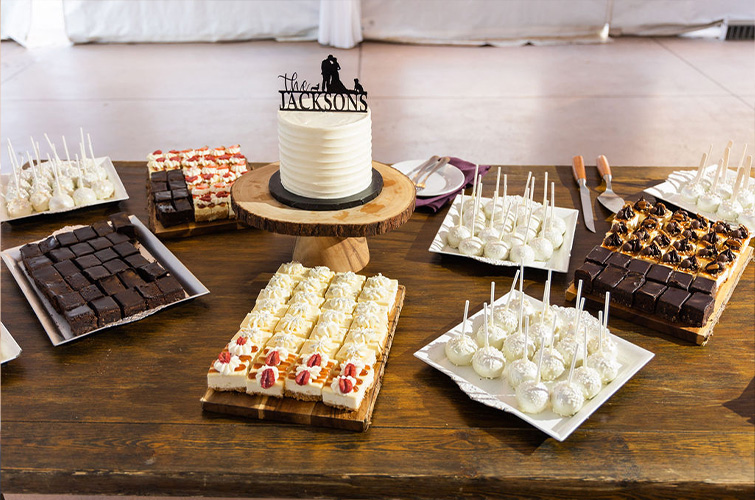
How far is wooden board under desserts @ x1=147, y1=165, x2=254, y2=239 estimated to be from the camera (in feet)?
7.07

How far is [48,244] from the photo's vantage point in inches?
78.7

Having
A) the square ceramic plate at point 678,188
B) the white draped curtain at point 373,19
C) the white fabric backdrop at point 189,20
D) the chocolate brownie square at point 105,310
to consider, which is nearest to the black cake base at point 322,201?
the chocolate brownie square at point 105,310

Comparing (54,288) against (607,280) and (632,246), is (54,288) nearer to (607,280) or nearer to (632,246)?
(607,280)

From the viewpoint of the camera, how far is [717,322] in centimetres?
177

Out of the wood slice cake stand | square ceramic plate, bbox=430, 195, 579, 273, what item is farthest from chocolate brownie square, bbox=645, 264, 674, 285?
the wood slice cake stand

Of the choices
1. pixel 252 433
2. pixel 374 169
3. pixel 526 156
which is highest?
pixel 374 169

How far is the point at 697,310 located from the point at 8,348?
1.59 meters

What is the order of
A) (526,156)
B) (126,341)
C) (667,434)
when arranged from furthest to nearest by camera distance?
(526,156)
(126,341)
(667,434)

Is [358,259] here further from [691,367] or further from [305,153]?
[691,367]

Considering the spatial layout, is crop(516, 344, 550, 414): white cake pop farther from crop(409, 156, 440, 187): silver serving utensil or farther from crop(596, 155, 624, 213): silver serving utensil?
crop(409, 156, 440, 187): silver serving utensil

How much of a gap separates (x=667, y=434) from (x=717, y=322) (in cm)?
46

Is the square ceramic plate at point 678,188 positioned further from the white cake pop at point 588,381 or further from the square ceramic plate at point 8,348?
the square ceramic plate at point 8,348

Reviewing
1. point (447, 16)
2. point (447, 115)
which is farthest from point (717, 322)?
point (447, 16)

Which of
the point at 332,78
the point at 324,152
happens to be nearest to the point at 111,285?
the point at 324,152
